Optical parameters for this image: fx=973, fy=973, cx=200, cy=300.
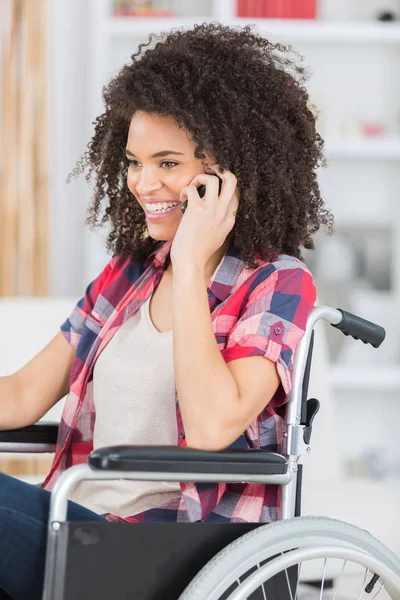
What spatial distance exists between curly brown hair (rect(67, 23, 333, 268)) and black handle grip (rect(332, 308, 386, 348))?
142 mm

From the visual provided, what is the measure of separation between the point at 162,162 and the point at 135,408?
36 centimetres

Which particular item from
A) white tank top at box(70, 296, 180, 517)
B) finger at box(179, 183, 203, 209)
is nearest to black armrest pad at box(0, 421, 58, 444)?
white tank top at box(70, 296, 180, 517)

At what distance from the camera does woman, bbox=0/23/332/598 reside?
127cm

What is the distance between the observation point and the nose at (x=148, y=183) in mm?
1399

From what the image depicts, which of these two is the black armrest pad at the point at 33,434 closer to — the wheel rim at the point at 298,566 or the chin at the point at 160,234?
the chin at the point at 160,234

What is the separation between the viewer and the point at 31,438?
154 cm

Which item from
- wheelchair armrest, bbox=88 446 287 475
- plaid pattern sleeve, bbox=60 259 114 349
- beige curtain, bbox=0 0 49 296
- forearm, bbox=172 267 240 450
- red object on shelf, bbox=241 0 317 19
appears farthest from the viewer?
red object on shelf, bbox=241 0 317 19

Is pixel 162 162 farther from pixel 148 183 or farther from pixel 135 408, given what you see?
pixel 135 408

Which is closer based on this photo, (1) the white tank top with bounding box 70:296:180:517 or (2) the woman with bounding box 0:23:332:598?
(2) the woman with bounding box 0:23:332:598

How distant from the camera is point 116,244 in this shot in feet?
5.43

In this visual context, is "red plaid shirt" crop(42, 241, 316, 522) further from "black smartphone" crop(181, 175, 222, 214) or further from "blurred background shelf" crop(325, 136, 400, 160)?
"blurred background shelf" crop(325, 136, 400, 160)

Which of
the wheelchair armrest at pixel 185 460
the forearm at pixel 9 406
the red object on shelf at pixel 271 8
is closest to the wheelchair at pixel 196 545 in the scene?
the wheelchair armrest at pixel 185 460

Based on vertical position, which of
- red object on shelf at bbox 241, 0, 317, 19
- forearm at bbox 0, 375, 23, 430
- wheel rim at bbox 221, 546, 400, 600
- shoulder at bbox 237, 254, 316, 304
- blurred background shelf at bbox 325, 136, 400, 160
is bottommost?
wheel rim at bbox 221, 546, 400, 600

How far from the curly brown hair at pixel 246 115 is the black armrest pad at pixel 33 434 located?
43 centimetres
